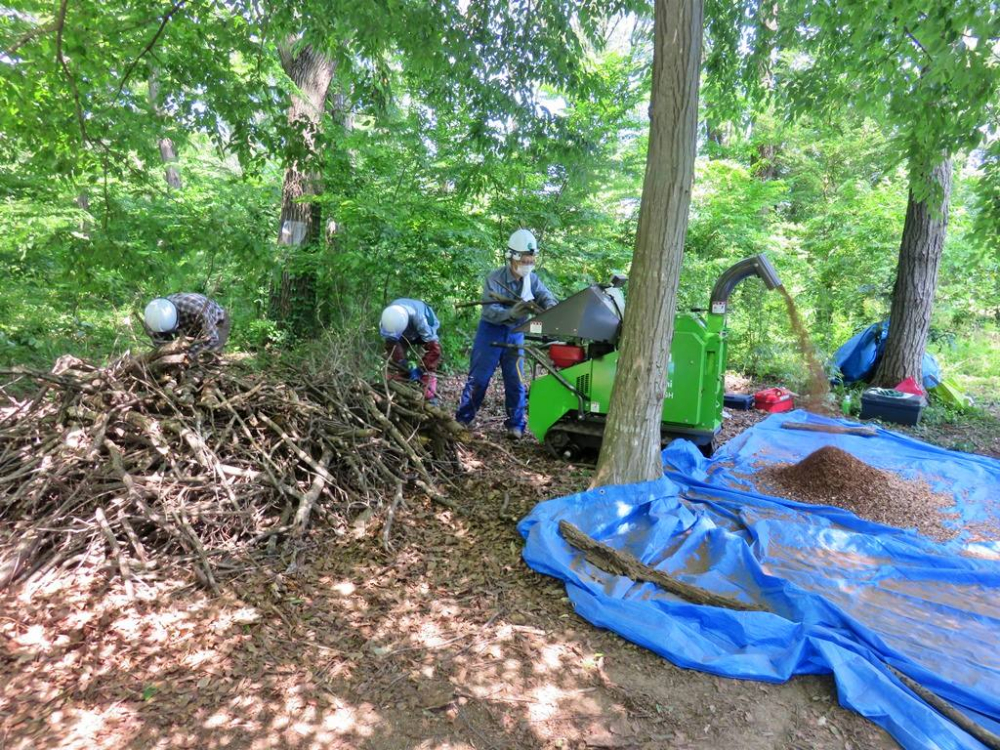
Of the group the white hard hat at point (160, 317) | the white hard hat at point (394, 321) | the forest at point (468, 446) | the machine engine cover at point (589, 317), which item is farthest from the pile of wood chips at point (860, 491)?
the white hard hat at point (160, 317)

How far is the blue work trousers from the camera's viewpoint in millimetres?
5535

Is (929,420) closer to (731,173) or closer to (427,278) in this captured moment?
(731,173)

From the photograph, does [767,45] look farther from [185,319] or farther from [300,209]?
[300,209]

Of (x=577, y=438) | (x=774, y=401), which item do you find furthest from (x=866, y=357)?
(x=577, y=438)

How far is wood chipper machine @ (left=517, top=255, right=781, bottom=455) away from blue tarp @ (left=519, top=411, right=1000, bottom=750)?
→ 591 mm

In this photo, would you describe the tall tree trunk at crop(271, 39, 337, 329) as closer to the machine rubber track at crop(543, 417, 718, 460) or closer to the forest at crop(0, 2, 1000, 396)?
the forest at crop(0, 2, 1000, 396)

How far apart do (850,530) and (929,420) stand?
431 cm

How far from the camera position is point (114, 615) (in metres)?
2.75

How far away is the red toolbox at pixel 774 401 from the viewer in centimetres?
716

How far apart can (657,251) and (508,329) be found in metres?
2.12

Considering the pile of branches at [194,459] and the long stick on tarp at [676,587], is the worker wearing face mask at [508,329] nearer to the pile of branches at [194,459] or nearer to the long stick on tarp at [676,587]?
the pile of branches at [194,459]

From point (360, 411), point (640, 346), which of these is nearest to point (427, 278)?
point (360, 411)

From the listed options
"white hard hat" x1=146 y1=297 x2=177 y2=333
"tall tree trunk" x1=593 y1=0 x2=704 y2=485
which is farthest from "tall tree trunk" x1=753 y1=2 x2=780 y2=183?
"white hard hat" x1=146 y1=297 x2=177 y2=333

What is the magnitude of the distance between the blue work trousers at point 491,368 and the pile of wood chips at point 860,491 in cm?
228
